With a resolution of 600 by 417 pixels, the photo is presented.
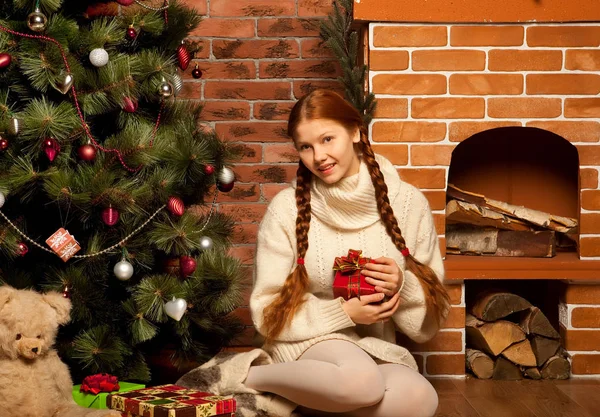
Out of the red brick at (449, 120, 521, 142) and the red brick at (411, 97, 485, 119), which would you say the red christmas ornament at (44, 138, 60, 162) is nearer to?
the red brick at (411, 97, 485, 119)

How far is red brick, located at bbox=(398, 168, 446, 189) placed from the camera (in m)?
2.93

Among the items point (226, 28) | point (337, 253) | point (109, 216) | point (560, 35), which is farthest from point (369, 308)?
point (226, 28)

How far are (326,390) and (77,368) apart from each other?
0.85 metres

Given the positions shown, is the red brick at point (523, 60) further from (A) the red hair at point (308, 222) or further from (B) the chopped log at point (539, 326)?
(B) the chopped log at point (539, 326)

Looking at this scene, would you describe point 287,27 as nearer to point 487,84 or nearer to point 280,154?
point 280,154

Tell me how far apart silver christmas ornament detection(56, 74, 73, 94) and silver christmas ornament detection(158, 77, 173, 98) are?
0.92ft

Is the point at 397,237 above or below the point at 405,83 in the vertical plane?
below

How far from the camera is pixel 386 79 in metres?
2.90

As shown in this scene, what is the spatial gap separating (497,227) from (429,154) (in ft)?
A: 1.32


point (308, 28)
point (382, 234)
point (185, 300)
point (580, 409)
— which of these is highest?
point (308, 28)

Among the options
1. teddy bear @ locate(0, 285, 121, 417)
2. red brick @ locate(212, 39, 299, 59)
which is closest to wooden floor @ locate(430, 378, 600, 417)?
teddy bear @ locate(0, 285, 121, 417)

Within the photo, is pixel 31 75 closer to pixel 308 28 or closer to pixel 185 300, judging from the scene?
pixel 185 300

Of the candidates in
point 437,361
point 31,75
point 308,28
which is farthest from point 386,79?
point 31,75

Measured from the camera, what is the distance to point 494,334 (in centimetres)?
302
